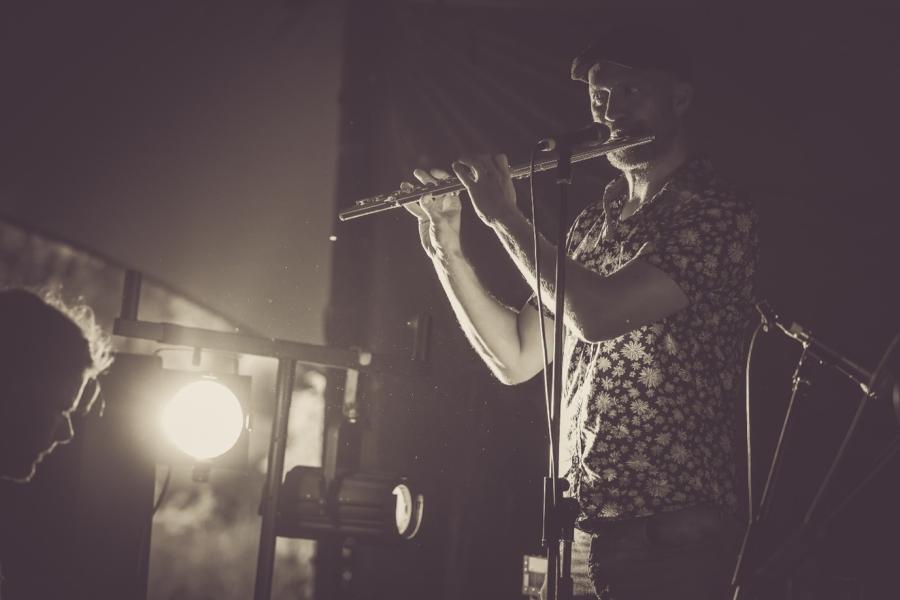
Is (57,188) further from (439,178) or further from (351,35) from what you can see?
(439,178)

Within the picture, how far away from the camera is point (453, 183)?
6.62 ft

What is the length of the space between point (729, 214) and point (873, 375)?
0.43 m

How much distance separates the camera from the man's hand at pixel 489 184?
64.1 inches

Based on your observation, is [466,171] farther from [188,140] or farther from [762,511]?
[188,140]

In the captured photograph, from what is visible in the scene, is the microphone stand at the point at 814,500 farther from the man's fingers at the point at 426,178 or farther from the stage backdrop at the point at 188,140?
the stage backdrop at the point at 188,140

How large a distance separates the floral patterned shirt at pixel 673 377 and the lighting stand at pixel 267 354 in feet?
4.04

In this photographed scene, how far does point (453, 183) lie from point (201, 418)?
4.12 ft

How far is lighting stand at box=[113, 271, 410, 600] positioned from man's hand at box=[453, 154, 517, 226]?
124 cm

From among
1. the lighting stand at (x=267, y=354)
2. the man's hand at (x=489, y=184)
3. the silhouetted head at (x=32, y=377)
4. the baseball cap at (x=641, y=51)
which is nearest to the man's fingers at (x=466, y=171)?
the man's hand at (x=489, y=184)

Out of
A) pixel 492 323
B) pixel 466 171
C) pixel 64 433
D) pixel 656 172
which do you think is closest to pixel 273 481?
pixel 64 433

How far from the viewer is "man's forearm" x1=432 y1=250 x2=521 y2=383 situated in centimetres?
204

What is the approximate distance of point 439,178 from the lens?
2.04 m

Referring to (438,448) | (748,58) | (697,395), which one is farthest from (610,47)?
(438,448)

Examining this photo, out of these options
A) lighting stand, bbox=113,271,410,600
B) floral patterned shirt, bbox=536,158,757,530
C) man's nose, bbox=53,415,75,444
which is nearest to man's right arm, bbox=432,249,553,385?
floral patterned shirt, bbox=536,158,757,530
